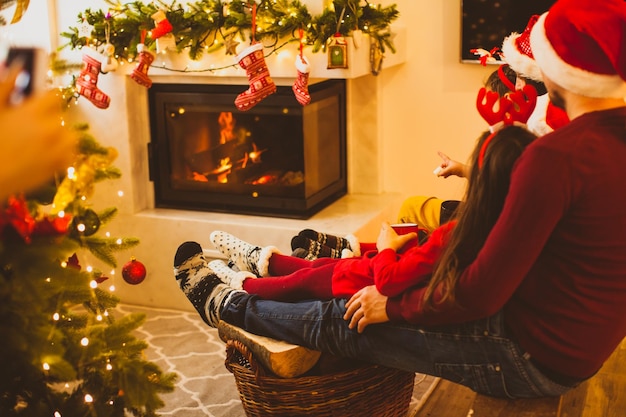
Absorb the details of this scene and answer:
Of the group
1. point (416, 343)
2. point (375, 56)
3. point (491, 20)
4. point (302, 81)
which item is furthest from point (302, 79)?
point (416, 343)

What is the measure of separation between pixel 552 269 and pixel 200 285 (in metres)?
1.00

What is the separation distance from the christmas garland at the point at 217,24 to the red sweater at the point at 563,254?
1.67 m

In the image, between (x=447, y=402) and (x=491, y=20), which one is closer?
(x=447, y=402)

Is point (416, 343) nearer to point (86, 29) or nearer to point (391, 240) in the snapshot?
point (391, 240)

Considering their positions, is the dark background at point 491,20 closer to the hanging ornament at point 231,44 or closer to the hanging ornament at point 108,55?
the hanging ornament at point 231,44

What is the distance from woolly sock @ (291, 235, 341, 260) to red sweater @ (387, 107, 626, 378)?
76 cm

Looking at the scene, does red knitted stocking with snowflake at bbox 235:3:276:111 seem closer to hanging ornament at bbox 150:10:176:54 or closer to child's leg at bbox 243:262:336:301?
hanging ornament at bbox 150:10:176:54

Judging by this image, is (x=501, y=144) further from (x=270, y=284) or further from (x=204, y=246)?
(x=204, y=246)

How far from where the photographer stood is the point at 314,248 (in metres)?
2.55

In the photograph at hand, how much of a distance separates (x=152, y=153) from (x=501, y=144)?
2339mm

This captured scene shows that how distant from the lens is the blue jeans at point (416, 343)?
1822mm

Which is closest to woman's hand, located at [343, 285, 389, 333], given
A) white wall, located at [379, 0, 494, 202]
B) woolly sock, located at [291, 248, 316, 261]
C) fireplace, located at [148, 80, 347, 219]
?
woolly sock, located at [291, 248, 316, 261]

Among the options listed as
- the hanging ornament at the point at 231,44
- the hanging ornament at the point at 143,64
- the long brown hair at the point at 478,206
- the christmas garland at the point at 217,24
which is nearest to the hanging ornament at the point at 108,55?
the christmas garland at the point at 217,24

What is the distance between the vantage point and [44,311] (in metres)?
1.67
